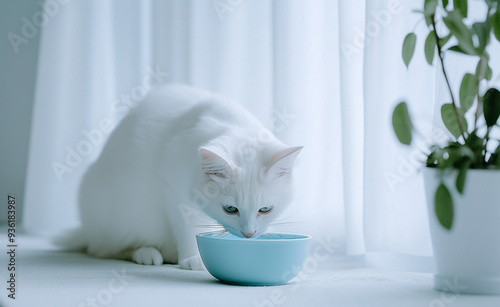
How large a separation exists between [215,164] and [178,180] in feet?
0.74

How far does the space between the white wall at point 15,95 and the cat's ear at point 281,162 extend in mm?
2123

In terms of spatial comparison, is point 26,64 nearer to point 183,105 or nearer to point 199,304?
point 183,105

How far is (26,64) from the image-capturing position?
3135 millimetres

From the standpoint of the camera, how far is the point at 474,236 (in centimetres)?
118

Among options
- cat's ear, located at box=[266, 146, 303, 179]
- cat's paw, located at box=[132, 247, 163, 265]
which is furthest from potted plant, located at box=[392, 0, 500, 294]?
cat's paw, located at box=[132, 247, 163, 265]

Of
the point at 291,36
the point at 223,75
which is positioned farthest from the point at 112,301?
the point at 223,75

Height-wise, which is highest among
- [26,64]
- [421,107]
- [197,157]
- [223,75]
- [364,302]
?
[26,64]

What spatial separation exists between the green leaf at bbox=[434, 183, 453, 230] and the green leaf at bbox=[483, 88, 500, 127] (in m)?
0.19

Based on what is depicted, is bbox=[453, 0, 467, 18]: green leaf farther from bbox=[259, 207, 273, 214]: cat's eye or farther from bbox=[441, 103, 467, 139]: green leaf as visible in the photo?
bbox=[259, 207, 273, 214]: cat's eye

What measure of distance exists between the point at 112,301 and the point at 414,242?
34.8 inches

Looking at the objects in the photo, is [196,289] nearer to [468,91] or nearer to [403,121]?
[403,121]

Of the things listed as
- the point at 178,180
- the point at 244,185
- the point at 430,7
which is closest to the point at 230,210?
the point at 244,185

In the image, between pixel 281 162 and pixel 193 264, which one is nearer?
pixel 281 162

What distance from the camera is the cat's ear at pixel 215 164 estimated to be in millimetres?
1354
